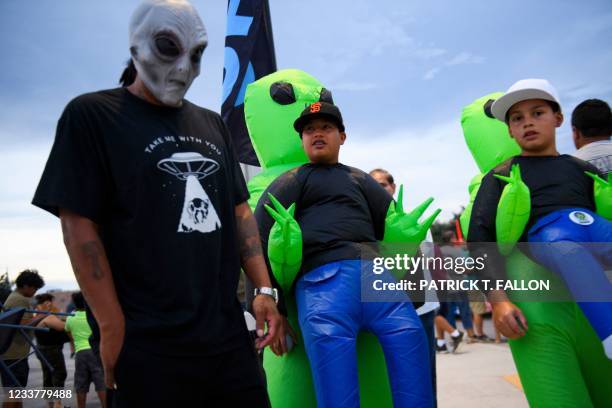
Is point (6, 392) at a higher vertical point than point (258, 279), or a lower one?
lower

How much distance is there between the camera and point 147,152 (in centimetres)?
169

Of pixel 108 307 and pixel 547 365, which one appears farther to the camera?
pixel 547 365

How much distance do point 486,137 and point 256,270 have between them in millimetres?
2396

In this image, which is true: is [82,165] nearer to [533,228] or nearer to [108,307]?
[108,307]

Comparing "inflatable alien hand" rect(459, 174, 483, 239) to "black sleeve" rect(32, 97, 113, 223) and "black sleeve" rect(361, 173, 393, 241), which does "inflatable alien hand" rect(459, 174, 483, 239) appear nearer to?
"black sleeve" rect(361, 173, 393, 241)

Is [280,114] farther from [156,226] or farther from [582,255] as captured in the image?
[156,226]

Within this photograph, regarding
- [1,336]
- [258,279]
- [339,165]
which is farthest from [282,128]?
[1,336]

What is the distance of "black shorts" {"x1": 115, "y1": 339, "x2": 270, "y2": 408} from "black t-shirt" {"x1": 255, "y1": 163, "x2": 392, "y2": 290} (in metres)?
1.13

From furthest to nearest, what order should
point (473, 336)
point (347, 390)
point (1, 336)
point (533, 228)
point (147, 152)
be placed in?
point (473, 336)
point (1, 336)
point (533, 228)
point (347, 390)
point (147, 152)

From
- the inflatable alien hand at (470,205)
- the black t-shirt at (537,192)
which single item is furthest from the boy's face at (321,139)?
the inflatable alien hand at (470,205)

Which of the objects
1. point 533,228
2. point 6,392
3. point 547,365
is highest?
point 533,228

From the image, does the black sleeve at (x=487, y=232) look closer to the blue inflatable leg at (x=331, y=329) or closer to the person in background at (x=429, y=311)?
the blue inflatable leg at (x=331, y=329)

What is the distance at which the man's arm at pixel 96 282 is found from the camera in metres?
1.57

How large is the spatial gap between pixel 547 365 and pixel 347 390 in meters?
0.89
